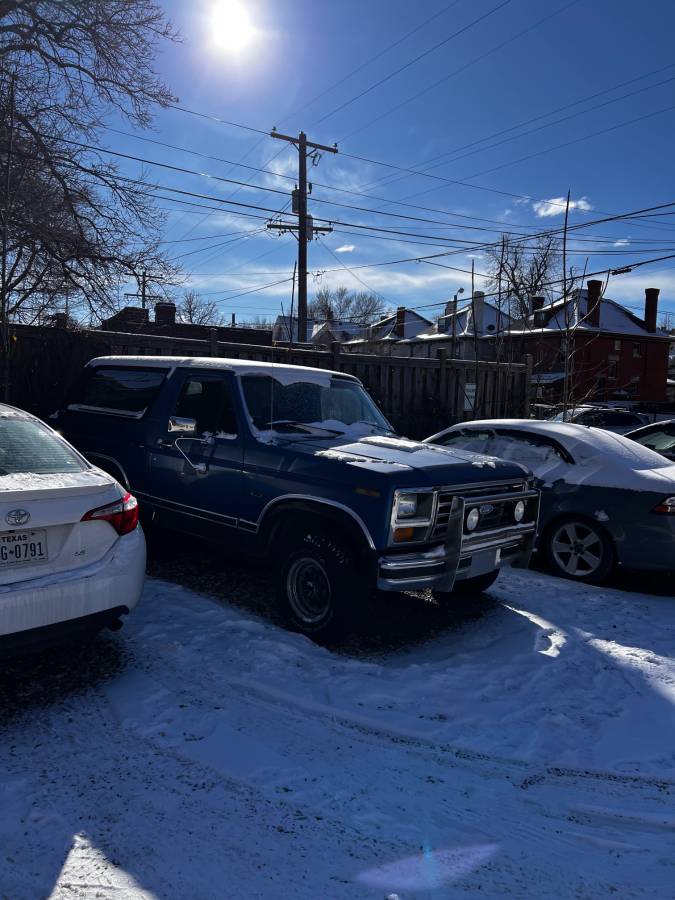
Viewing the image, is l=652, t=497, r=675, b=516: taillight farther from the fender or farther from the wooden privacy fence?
the wooden privacy fence

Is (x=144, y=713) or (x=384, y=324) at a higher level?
(x=384, y=324)

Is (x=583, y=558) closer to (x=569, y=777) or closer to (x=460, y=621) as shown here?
(x=460, y=621)

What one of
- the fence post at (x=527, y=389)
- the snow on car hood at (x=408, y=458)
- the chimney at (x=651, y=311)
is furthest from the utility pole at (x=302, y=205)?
the chimney at (x=651, y=311)

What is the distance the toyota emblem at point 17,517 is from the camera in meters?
3.26

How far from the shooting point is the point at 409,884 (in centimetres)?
237

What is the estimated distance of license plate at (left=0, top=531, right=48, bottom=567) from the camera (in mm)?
3275

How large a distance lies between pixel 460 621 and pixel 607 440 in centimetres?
300

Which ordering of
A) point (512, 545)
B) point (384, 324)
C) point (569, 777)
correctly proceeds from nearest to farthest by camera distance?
point (569, 777)
point (512, 545)
point (384, 324)

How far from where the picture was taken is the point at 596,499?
6.47m

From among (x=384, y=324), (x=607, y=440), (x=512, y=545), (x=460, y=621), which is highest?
(x=384, y=324)

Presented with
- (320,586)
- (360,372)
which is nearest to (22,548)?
(320,586)

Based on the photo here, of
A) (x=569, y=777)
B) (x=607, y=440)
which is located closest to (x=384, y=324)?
(x=607, y=440)

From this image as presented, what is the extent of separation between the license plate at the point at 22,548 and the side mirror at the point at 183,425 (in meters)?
2.03

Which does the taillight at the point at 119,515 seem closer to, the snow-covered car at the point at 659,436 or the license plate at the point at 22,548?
Result: the license plate at the point at 22,548
